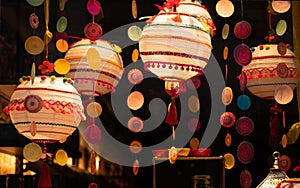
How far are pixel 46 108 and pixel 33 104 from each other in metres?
0.07

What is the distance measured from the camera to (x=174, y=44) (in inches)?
126

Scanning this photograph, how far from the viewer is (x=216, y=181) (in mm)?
5102

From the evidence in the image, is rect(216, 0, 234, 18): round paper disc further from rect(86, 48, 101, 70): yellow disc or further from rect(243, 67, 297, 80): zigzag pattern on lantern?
rect(243, 67, 297, 80): zigzag pattern on lantern

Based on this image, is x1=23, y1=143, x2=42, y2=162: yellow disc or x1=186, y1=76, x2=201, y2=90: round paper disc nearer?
x1=23, y1=143, x2=42, y2=162: yellow disc

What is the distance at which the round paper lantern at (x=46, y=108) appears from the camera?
3.43 meters

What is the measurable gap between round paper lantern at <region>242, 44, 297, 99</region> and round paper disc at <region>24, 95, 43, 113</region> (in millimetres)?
1474

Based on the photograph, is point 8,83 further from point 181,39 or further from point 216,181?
point 181,39

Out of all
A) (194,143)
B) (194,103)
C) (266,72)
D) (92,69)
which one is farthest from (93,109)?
(194,143)

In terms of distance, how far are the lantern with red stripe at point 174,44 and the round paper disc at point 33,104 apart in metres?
0.55

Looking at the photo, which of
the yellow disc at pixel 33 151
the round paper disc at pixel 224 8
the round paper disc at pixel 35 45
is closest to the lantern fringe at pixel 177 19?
the round paper disc at pixel 224 8

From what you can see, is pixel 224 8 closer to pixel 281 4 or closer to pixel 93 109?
pixel 281 4

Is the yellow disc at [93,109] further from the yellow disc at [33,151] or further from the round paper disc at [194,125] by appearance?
the round paper disc at [194,125]

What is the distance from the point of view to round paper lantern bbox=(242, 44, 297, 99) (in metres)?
4.17

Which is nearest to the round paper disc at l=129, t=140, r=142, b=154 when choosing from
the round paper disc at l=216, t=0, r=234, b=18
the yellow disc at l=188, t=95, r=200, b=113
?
the yellow disc at l=188, t=95, r=200, b=113
